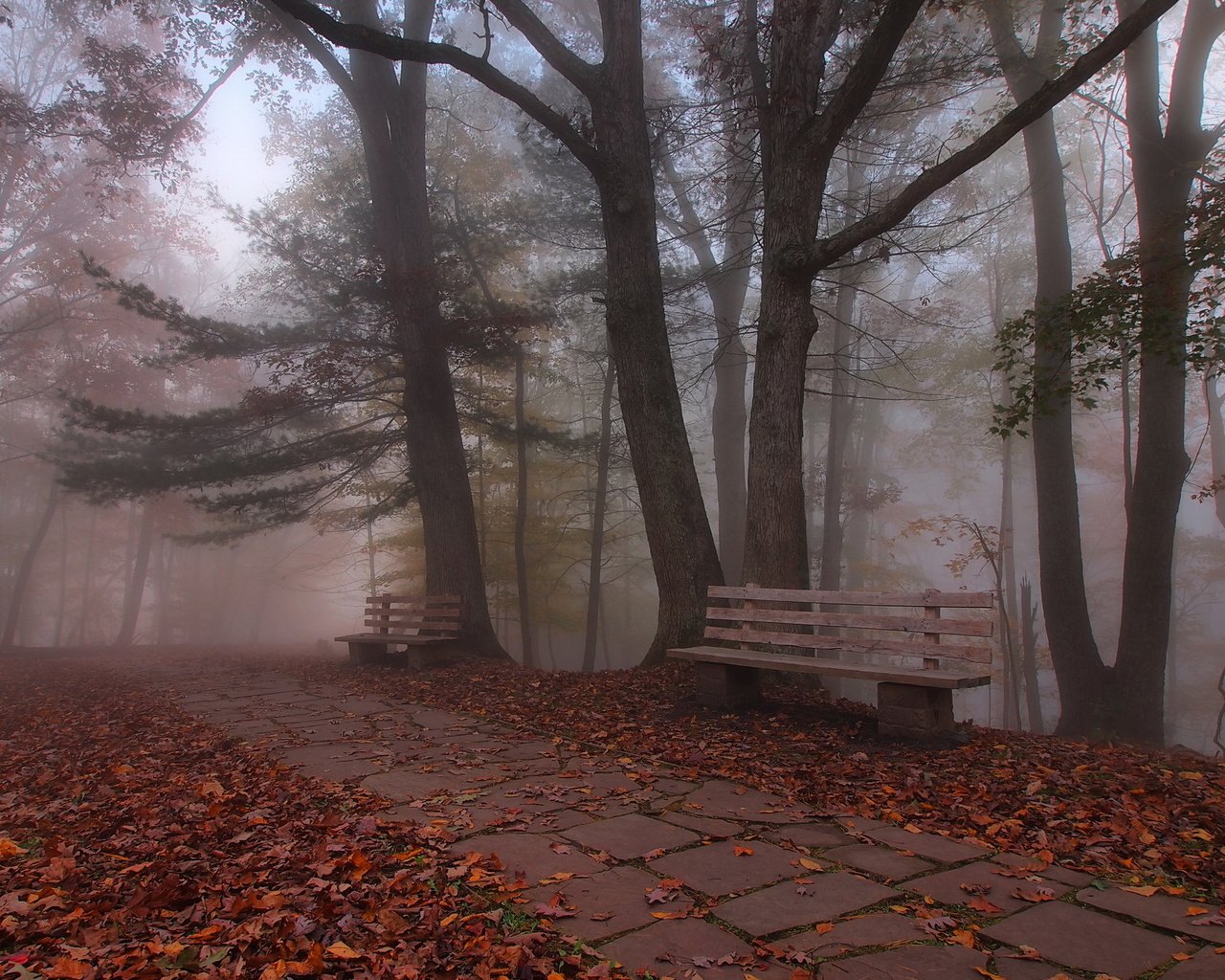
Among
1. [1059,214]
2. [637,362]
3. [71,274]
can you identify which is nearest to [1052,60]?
[1059,214]

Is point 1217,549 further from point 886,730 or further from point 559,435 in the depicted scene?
point 886,730

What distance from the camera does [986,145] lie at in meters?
Result: 5.72

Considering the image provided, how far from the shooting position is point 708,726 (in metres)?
5.66

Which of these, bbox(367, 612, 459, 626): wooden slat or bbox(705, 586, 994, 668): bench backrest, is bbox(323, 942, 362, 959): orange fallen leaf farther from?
bbox(367, 612, 459, 626): wooden slat

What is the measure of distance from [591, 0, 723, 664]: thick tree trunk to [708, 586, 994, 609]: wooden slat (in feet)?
4.93

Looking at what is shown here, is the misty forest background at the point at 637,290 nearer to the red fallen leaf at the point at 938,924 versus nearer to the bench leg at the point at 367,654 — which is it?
the bench leg at the point at 367,654

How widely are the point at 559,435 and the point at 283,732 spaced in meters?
8.19

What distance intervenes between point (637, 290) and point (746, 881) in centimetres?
613

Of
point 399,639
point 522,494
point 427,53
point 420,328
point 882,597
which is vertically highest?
point 427,53

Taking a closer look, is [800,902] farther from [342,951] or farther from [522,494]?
[522,494]

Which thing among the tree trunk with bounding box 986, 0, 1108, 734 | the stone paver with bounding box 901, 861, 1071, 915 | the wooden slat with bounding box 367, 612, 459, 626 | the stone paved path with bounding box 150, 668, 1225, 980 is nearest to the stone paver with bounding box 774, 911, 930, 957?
the stone paved path with bounding box 150, 668, 1225, 980

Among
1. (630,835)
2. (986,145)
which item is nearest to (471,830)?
(630,835)

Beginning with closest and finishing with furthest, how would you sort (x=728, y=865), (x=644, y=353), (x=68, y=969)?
(x=68, y=969), (x=728, y=865), (x=644, y=353)

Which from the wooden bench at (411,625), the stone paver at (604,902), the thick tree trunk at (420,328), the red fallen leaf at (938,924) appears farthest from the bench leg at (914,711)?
the thick tree trunk at (420,328)
